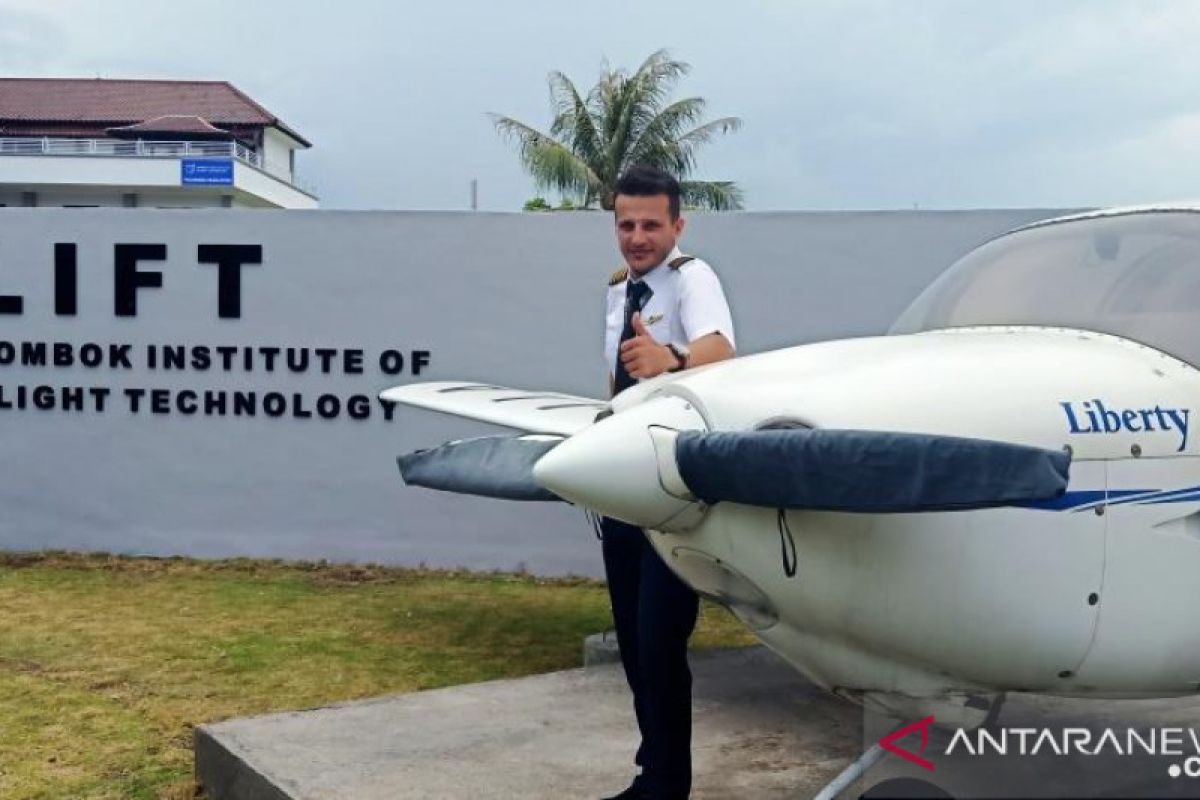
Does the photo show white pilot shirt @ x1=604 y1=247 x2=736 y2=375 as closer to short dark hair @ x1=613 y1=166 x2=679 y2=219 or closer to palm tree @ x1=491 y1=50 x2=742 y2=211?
short dark hair @ x1=613 y1=166 x2=679 y2=219

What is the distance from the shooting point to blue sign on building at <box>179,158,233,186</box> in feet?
135

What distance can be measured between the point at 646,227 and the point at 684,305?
8.8 inches

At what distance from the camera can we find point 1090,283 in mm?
2742

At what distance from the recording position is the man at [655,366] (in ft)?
9.24

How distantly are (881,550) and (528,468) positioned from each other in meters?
1.62

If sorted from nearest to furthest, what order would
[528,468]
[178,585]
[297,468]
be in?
[528,468] → [178,585] → [297,468]

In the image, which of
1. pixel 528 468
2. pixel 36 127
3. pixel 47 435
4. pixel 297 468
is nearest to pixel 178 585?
pixel 297 468

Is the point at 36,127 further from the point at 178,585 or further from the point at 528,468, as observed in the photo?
the point at 528,468

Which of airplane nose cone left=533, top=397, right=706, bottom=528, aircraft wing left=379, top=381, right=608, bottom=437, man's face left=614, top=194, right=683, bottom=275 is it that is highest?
man's face left=614, top=194, right=683, bottom=275

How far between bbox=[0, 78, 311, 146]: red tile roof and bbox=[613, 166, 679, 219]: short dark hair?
1886 inches

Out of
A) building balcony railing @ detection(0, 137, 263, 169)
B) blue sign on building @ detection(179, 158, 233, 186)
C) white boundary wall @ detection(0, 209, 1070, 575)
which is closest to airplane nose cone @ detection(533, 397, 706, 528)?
white boundary wall @ detection(0, 209, 1070, 575)

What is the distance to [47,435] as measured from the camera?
25.7 feet

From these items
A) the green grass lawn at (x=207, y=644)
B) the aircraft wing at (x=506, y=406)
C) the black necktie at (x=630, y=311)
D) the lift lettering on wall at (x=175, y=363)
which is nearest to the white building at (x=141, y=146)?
the lift lettering on wall at (x=175, y=363)

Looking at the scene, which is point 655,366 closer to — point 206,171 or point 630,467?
point 630,467
